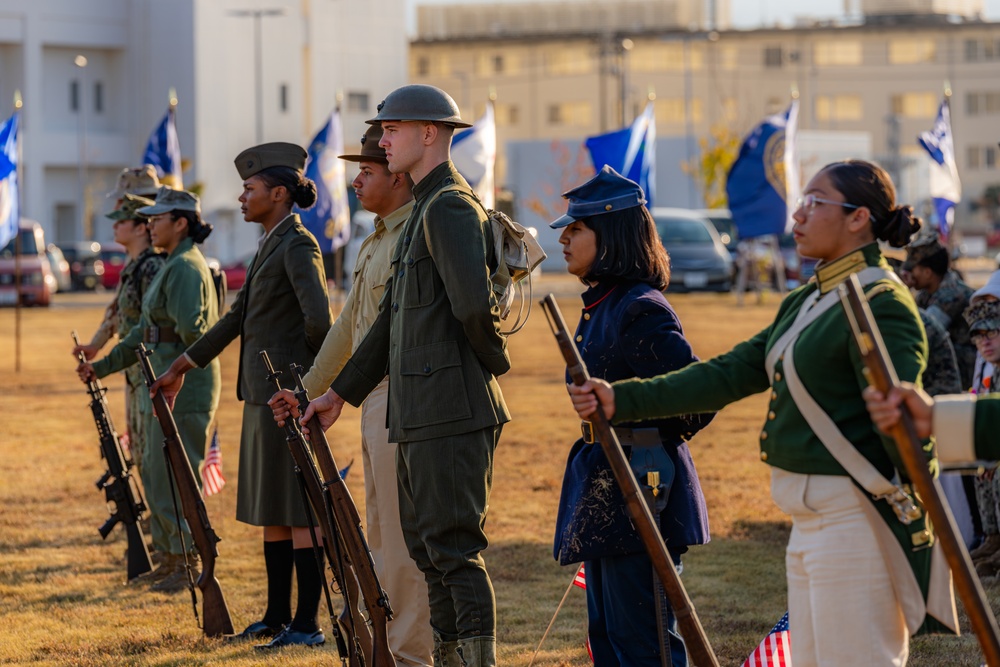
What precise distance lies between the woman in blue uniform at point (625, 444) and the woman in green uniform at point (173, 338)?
3.17m

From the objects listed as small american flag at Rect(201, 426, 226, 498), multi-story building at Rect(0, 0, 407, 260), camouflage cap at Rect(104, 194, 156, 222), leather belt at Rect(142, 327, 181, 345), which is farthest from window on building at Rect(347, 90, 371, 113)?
leather belt at Rect(142, 327, 181, 345)

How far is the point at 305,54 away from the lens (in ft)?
214

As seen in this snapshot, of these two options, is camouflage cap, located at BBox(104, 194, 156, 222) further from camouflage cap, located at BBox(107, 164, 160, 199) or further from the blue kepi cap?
the blue kepi cap

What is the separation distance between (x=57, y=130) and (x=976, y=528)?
2264 inches

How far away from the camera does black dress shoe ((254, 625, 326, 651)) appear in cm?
638

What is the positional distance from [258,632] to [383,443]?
5.19 ft

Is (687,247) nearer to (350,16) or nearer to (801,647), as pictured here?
(801,647)

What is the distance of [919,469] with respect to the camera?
3193 mm

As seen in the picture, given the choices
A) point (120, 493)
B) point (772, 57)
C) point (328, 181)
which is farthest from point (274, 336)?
point (772, 57)

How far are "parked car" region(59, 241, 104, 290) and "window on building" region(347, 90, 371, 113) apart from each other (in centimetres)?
2325

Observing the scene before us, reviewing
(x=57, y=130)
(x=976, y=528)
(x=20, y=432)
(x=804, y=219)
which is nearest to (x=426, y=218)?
(x=804, y=219)

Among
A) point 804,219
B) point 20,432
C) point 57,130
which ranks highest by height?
point 57,130

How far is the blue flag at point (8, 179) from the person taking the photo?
50.1 ft

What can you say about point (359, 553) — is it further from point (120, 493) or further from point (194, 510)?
point (120, 493)
